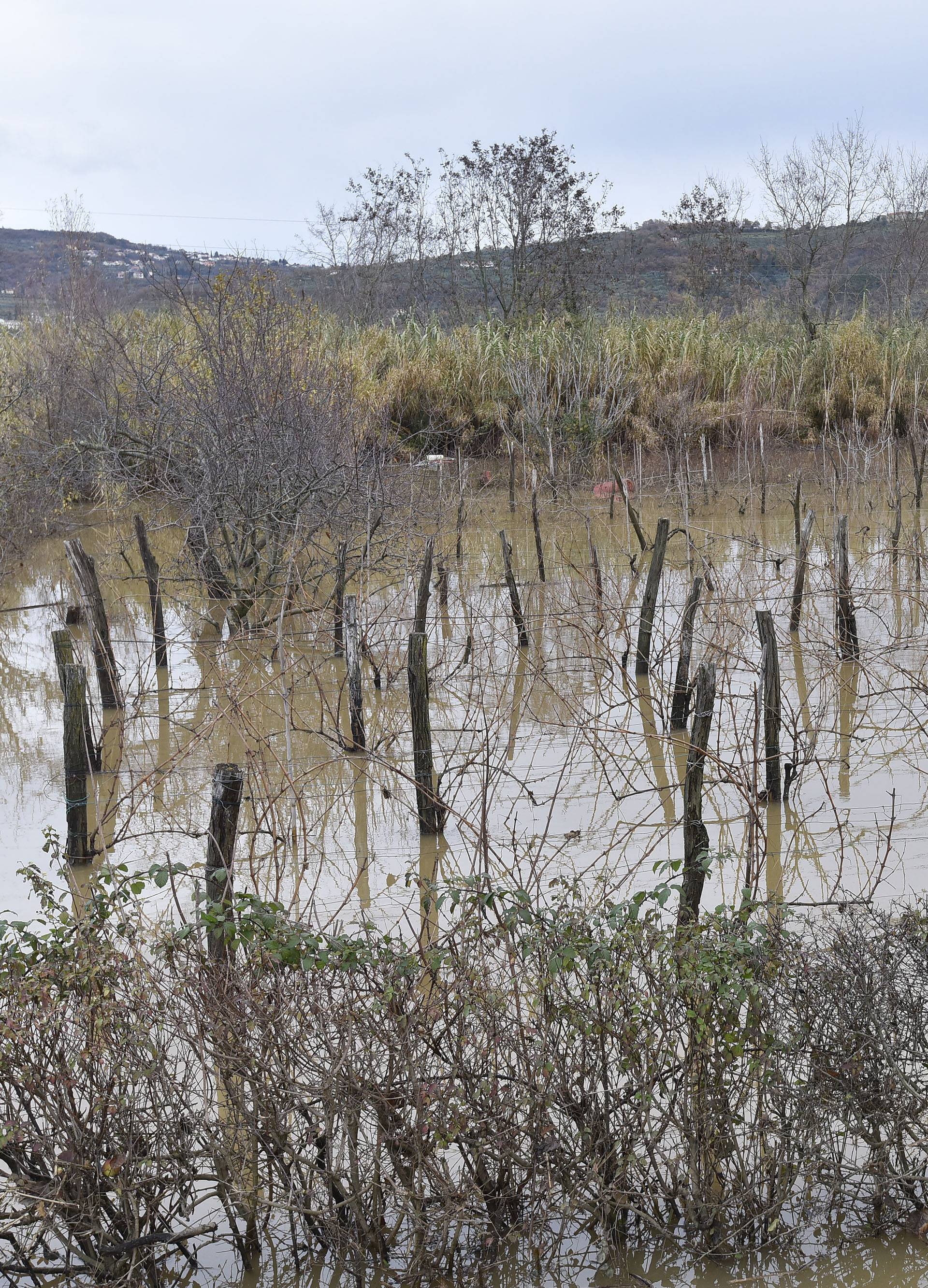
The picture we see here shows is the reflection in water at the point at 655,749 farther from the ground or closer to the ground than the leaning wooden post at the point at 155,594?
closer to the ground

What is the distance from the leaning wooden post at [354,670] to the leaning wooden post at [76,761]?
174 cm

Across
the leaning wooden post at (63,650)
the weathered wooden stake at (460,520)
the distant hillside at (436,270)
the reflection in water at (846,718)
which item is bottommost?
the reflection in water at (846,718)

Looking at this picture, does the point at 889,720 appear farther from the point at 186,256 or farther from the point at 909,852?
the point at 186,256

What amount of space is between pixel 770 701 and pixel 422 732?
2059 millimetres

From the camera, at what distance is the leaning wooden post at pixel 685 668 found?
7.57 metres

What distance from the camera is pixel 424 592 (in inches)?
373

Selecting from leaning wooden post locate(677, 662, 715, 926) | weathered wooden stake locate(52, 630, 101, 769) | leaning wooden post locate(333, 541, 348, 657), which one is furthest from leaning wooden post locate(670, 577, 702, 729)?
weathered wooden stake locate(52, 630, 101, 769)

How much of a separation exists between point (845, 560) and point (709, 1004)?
7110mm

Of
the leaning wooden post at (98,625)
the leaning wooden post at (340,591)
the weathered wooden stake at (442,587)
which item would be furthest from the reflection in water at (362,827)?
the weathered wooden stake at (442,587)

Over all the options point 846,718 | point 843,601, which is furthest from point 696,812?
point 843,601

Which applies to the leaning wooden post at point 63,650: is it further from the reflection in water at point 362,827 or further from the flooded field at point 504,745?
the reflection in water at point 362,827

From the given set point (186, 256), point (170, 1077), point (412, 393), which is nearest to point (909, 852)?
point (170, 1077)

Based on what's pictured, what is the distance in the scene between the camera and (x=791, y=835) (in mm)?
6184

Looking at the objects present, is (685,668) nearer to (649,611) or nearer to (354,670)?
(649,611)
